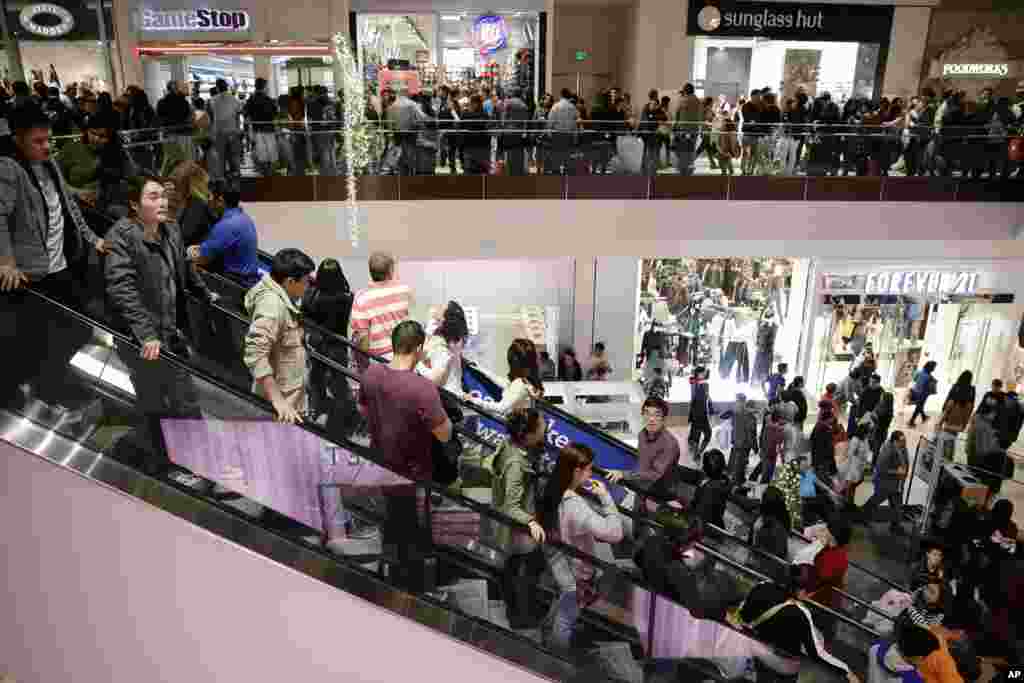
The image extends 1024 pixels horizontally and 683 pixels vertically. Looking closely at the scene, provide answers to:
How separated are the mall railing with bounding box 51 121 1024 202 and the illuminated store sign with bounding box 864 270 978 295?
47.8 inches

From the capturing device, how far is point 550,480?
370 cm

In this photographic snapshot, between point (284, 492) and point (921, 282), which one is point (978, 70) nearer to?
point (921, 282)

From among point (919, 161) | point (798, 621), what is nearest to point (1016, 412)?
point (919, 161)

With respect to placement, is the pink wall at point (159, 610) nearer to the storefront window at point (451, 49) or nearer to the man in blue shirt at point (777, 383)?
the man in blue shirt at point (777, 383)

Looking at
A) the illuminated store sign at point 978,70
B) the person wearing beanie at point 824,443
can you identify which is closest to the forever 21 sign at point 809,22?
the illuminated store sign at point 978,70

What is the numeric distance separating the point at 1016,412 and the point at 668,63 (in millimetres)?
9943

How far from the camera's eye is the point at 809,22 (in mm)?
15812

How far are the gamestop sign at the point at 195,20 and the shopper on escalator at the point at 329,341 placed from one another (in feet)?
37.8

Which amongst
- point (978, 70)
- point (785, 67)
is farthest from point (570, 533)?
point (978, 70)

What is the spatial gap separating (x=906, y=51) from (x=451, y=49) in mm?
9862

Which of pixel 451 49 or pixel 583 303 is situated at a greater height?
pixel 451 49

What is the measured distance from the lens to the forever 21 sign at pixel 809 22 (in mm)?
15469

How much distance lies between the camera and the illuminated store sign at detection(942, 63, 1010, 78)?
631 inches

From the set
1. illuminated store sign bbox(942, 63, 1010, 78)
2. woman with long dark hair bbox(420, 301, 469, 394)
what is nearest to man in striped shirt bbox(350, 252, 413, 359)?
woman with long dark hair bbox(420, 301, 469, 394)
